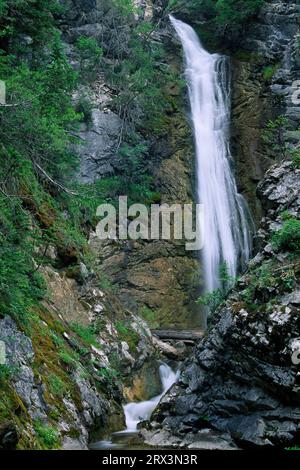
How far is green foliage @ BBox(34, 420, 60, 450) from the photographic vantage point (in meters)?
7.38

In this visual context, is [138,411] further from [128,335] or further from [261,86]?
[261,86]

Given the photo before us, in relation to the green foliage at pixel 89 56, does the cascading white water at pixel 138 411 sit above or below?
below

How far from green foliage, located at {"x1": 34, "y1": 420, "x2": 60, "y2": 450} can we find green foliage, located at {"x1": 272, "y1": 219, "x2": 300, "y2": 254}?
6012 millimetres

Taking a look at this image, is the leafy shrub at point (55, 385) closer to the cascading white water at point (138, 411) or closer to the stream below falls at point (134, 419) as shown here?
the stream below falls at point (134, 419)

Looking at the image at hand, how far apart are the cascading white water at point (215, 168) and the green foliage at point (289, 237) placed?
373 inches

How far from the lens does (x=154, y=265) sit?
2123 centimetres

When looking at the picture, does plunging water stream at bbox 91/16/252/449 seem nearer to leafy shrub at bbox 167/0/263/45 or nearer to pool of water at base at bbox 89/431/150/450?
leafy shrub at bbox 167/0/263/45

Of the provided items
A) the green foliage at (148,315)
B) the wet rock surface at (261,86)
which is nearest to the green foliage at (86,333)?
the green foliage at (148,315)

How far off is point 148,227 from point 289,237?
458 inches

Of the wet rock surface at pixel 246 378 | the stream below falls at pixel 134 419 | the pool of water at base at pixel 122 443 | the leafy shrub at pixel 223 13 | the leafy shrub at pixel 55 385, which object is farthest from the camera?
the leafy shrub at pixel 223 13

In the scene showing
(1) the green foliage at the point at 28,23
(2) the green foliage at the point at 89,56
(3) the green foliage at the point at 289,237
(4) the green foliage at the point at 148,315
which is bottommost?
(4) the green foliage at the point at 148,315

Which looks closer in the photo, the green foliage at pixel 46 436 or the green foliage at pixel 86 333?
the green foliage at pixel 46 436

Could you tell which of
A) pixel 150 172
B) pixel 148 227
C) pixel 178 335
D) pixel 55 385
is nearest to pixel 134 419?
pixel 55 385

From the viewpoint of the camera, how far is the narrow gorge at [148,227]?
8945 millimetres
